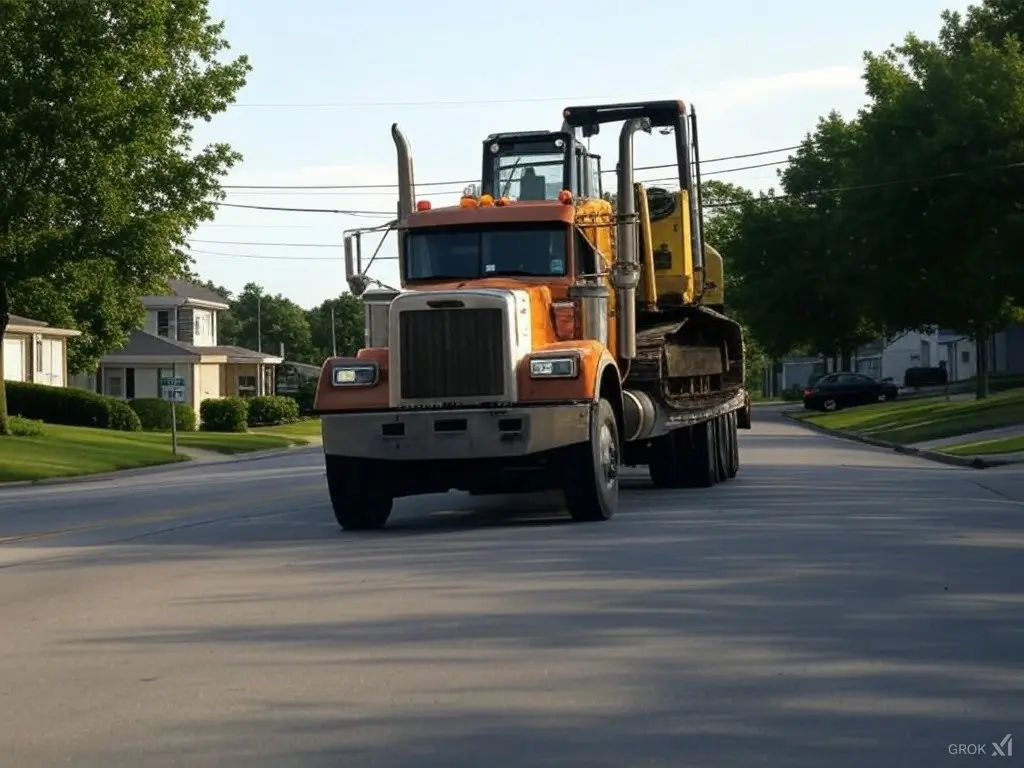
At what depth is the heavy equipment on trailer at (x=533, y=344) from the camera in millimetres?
17000

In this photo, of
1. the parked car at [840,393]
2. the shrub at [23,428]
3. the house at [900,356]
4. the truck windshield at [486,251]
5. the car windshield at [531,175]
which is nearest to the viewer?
the truck windshield at [486,251]

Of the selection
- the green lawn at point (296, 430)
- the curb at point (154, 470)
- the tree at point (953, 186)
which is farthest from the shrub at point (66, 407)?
the tree at point (953, 186)

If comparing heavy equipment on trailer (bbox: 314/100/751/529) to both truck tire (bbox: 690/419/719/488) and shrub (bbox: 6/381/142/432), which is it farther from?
shrub (bbox: 6/381/142/432)

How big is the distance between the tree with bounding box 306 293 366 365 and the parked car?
67293 millimetres

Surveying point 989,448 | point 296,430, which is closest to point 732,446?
point 989,448

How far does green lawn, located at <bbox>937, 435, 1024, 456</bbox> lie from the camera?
34719mm

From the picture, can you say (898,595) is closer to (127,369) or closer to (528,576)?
(528,576)

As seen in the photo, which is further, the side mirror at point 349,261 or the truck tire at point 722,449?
the truck tire at point 722,449

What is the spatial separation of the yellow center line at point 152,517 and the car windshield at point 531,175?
5264 millimetres

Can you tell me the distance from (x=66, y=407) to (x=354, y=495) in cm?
4830

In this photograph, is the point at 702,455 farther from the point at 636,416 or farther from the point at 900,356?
the point at 900,356

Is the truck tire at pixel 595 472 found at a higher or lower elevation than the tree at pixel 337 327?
lower

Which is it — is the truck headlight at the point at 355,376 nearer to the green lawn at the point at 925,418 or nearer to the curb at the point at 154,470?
the curb at the point at 154,470

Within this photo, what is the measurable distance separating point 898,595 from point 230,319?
543ft
